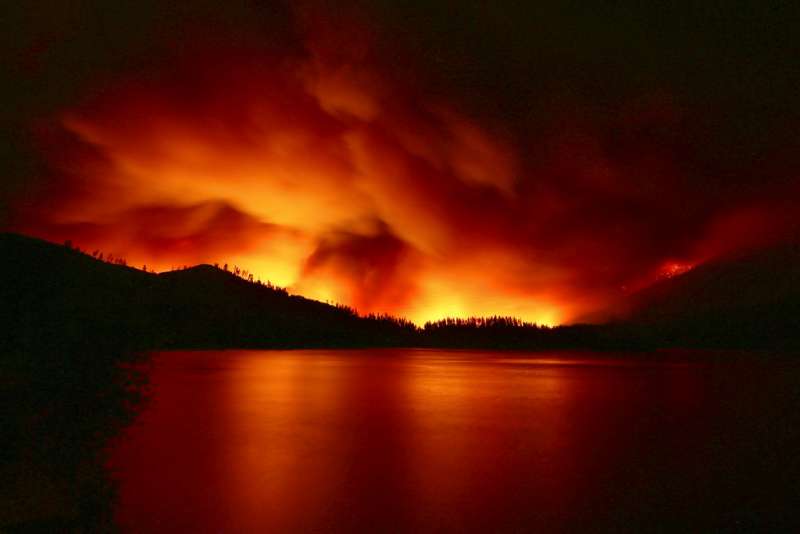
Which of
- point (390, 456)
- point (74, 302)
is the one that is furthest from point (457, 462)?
point (74, 302)

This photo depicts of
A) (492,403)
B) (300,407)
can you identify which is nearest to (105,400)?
(300,407)

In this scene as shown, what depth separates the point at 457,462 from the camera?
33.0 ft

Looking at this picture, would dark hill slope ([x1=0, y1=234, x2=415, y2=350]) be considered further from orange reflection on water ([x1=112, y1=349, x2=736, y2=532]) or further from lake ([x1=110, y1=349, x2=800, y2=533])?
orange reflection on water ([x1=112, y1=349, x2=736, y2=532])

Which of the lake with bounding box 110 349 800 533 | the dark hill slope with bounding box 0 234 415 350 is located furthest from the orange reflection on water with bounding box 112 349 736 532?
the dark hill slope with bounding box 0 234 415 350

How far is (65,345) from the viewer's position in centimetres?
632

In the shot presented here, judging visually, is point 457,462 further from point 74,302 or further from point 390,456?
point 74,302

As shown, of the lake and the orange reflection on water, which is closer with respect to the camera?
the lake

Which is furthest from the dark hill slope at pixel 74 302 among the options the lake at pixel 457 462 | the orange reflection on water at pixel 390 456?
the orange reflection on water at pixel 390 456

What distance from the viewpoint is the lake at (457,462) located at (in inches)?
271

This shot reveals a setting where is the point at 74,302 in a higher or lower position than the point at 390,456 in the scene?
higher

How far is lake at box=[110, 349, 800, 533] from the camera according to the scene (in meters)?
6.88

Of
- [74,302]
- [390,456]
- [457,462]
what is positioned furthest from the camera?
[390,456]

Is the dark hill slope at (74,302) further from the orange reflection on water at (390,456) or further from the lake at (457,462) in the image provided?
the orange reflection on water at (390,456)

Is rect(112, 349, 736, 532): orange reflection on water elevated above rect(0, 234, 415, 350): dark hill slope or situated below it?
below
